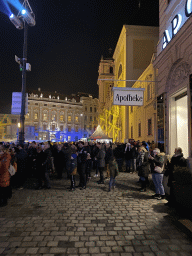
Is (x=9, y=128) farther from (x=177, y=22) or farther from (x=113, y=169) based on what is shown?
(x=177, y=22)

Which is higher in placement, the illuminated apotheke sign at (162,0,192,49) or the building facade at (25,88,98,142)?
the building facade at (25,88,98,142)

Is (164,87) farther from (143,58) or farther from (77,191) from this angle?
Result: (143,58)

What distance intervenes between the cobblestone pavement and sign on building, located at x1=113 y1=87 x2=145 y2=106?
4469 millimetres

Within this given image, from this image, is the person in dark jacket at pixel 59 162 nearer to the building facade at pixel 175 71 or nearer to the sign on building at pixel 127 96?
the sign on building at pixel 127 96

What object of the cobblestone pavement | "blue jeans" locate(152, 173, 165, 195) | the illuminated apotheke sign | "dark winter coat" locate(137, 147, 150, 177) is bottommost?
the cobblestone pavement

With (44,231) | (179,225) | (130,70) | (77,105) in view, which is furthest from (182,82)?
(77,105)

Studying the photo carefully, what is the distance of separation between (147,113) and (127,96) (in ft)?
42.7

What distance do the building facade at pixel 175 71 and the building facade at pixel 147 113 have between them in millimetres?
9065

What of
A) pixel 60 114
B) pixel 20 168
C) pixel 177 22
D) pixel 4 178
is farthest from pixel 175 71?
pixel 60 114

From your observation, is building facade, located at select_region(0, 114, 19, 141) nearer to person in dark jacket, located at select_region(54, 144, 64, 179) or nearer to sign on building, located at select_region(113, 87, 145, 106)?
person in dark jacket, located at select_region(54, 144, 64, 179)

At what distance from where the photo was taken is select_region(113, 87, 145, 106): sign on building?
31.2 ft

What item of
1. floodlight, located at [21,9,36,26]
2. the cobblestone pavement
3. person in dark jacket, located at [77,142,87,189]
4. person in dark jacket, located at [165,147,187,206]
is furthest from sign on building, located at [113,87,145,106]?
floodlight, located at [21,9,36,26]

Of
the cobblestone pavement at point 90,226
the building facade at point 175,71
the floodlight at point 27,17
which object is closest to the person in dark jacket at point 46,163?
the cobblestone pavement at point 90,226

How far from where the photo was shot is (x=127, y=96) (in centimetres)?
962
